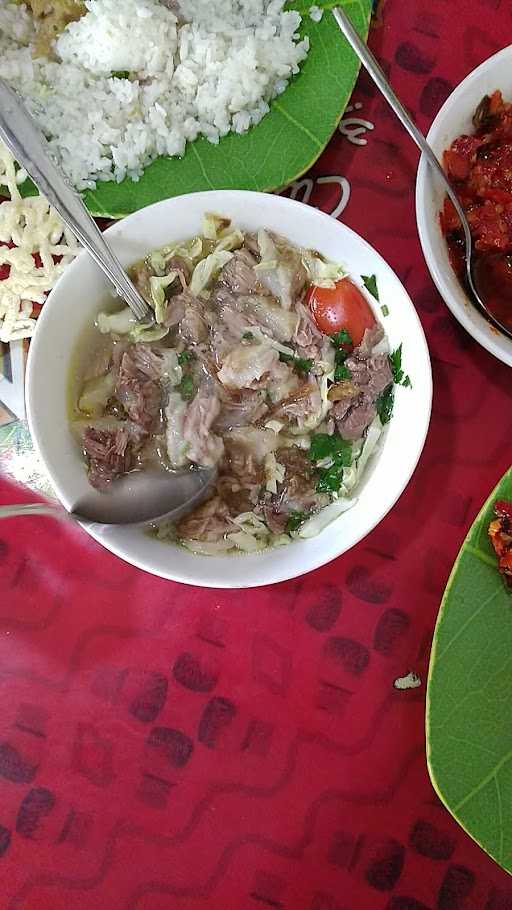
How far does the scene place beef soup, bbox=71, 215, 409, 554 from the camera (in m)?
1.85

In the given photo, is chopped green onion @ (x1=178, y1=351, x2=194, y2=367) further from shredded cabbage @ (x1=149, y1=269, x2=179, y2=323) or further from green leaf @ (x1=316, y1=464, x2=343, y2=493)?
green leaf @ (x1=316, y1=464, x2=343, y2=493)

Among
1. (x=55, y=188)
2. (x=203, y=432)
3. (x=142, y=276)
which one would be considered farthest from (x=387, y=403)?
(x=55, y=188)

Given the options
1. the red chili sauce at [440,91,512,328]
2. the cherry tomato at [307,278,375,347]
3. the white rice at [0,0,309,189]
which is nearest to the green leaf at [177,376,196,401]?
the cherry tomato at [307,278,375,347]

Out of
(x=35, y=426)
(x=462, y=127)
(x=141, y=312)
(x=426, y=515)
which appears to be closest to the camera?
(x=35, y=426)

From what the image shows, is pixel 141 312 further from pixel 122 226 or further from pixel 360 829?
pixel 360 829

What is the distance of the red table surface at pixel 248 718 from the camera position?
201 cm

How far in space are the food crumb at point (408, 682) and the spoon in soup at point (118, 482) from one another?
29.5 inches

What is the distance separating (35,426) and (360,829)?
4.42ft

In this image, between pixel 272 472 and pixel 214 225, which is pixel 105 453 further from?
pixel 214 225

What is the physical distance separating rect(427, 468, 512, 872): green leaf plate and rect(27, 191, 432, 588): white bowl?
0.92 ft

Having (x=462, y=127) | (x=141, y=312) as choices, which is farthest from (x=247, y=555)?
(x=462, y=127)

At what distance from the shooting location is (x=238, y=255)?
6.12 ft

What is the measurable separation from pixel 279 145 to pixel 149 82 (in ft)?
1.28

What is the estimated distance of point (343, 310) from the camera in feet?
6.17
